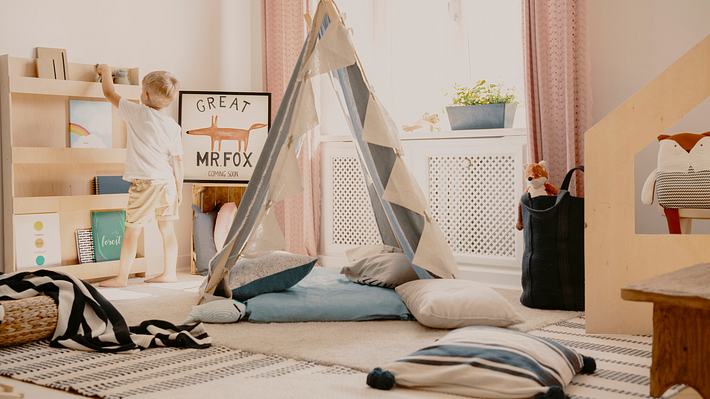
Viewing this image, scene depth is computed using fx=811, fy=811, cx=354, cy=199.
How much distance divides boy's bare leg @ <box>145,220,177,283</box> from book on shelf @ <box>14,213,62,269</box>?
528mm

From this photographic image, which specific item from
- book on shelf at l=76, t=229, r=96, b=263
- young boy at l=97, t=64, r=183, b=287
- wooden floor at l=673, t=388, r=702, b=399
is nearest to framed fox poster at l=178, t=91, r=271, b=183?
young boy at l=97, t=64, r=183, b=287

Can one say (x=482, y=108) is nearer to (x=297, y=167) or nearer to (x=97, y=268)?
(x=297, y=167)

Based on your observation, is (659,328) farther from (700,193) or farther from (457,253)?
(457,253)

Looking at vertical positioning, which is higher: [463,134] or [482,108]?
[482,108]

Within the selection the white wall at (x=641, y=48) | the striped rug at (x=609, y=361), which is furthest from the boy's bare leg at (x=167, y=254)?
the white wall at (x=641, y=48)

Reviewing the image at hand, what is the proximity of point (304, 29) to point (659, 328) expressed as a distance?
353cm

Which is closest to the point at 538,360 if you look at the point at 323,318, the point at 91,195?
the point at 323,318

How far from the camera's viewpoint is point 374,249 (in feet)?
12.9

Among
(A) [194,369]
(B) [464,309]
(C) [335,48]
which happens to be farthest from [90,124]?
(B) [464,309]

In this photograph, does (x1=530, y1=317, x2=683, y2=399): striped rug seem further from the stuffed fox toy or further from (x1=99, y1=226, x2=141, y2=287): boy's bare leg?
(x1=99, y1=226, x2=141, y2=287): boy's bare leg

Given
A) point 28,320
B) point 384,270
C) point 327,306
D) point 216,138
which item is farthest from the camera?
point 216,138

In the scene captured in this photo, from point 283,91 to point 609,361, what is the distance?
3.11 metres

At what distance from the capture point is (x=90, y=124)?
14.4ft

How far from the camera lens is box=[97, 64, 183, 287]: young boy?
169 inches
